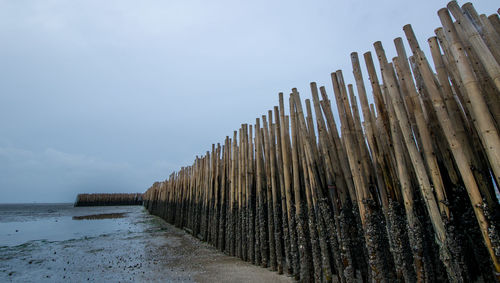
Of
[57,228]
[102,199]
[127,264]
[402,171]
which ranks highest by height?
[102,199]

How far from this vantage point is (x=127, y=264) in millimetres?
4980

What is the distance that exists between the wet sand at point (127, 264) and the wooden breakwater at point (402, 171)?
72 cm

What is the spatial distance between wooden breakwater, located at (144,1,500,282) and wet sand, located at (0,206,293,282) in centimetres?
72

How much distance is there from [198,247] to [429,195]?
5900 millimetres

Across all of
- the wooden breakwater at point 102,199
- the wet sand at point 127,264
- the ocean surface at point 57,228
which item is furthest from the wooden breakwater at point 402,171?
the wooden breakwater at point 102,199

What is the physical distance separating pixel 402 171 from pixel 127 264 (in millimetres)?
5282

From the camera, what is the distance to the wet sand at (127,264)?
13.3 ft

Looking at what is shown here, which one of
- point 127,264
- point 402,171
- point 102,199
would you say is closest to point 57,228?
point 127,264

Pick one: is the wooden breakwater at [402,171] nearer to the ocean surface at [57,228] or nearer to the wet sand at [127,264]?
the wet sand at [127,264]

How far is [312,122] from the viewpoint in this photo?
3719 millimetres

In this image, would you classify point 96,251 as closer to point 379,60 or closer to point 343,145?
point 343,145

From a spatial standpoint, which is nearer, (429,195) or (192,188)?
(429,195)

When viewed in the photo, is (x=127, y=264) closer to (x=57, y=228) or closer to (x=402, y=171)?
(x=402, y=171)

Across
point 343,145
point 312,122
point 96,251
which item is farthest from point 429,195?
point 96,251
